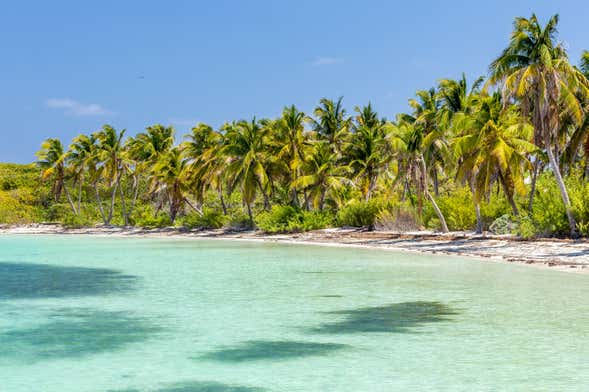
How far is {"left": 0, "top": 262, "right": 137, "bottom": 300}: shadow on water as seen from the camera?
42.0 feet

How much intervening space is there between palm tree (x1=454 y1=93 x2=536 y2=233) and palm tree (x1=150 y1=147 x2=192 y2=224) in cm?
2439

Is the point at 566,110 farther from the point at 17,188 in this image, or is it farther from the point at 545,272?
the point at 17,188

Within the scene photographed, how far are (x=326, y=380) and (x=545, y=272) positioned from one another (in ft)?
36.8

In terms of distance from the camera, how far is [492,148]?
24.2 m

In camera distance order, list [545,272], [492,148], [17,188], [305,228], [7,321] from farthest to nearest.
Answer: [17,188]
[305,228]
[492,148]
[545,272]
[7,321]

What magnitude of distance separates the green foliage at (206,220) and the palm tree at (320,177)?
686 cm

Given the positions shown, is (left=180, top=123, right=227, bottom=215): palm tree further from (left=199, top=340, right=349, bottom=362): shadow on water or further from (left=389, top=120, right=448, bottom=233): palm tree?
(left=199, top=340, right=349, bottom=362): shadow on water

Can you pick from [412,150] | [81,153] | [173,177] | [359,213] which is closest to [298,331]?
[412,150]

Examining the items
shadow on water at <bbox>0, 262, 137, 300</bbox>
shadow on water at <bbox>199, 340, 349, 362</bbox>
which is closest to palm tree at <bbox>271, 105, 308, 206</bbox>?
shadow on water at <bbox>0, 262, 137, 300</bbox>

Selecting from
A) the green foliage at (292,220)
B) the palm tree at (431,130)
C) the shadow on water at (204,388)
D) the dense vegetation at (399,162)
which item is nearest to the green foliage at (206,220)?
the dense vegetation at (399,162)

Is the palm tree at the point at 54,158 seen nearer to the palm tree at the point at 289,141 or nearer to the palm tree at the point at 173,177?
the palm tree at the point at 173,177

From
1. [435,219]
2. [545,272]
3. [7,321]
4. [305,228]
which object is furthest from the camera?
[305,228]

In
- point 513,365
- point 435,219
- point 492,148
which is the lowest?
point 513,365

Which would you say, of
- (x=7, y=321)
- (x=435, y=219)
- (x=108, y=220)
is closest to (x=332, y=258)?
(x=435, y=219)
